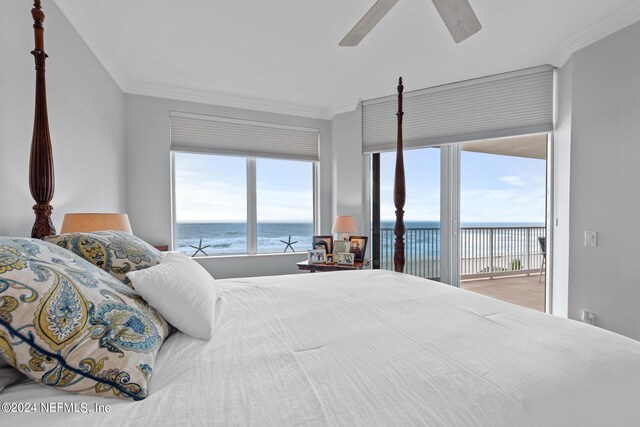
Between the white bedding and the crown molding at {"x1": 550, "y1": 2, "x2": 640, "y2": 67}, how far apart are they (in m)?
2.40

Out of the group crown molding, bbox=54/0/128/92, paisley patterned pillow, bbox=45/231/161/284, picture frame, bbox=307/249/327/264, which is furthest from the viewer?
picture frame, bbox=307/249/327/264

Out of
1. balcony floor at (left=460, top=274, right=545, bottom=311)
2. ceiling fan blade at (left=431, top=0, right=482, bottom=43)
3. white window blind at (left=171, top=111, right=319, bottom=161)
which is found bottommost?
balcony floor at (left=460, top=274, right=545, bottom=311)

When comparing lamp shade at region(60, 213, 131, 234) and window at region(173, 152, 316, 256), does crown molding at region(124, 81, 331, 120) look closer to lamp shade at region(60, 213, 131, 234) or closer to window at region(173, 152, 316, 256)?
window at region(173, 152, 316, 256)

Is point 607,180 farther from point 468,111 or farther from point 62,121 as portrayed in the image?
point 62,121

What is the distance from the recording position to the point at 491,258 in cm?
508

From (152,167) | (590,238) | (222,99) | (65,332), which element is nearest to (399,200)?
(590,238)

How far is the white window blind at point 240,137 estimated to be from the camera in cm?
347

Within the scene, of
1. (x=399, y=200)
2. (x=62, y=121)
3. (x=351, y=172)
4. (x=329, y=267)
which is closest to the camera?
(x=62, y=121)

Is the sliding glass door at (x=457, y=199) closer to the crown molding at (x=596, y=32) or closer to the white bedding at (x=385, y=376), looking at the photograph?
the crown molding at (x=596, y=32)

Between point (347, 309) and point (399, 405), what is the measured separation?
61cm

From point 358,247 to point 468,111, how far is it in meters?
1.91

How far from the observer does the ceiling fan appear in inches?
61.4

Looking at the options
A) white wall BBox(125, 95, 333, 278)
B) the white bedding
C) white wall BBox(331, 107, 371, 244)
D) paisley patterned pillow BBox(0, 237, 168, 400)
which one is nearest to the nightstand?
white wall BBox(331, 107, 371, 244)

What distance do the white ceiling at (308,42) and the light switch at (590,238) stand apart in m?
1.52
